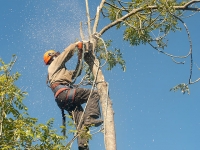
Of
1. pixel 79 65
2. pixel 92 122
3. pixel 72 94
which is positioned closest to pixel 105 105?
pixel 92 122

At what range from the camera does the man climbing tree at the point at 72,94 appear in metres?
5.46

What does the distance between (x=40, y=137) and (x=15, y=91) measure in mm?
589

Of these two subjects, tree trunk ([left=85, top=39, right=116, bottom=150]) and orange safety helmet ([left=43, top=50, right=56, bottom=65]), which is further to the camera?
orange safety helmet ([left=43, top=50, right=56, bottom=65])

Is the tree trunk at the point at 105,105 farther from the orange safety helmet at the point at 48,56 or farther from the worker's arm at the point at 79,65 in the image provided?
the orange safety helmet at the point at 48,56

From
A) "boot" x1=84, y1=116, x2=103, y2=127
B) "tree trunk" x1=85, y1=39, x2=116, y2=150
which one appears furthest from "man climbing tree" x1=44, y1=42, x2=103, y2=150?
"tree trunk" x1=85, y1=39, x2=116, y2=150

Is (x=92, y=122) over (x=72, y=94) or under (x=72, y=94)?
under

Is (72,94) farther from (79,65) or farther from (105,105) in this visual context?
(105,105)

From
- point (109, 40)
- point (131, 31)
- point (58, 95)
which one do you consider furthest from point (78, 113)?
point (109, 40)

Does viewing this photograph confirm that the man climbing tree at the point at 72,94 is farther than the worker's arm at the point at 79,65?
No

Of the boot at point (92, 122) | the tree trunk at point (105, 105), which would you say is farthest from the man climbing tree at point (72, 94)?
the tree trunk at point (105, 105)

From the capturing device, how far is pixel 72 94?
5625 mm

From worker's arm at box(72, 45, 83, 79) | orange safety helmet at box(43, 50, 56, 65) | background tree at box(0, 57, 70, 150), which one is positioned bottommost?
background tree at box(0, 57, 70, 150)

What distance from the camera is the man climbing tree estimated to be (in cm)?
546

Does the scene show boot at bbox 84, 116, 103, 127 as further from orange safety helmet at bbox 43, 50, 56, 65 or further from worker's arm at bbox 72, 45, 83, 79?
orange safety helmet at bbox 43, 50, 56, 65
